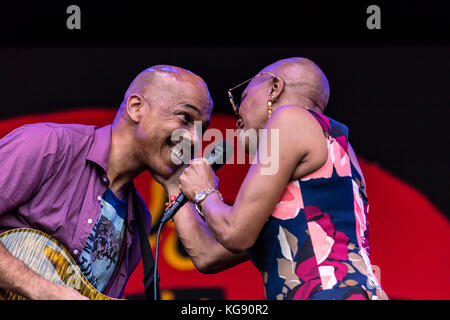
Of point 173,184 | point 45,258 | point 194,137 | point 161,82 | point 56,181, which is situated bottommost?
point 45,258

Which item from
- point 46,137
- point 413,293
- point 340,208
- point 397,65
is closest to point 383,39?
Result: point 397,65

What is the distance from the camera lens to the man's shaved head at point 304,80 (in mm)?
2051

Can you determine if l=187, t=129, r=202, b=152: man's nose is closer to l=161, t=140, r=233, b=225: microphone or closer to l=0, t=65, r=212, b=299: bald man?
l=0, t=65, r=212, b=299: bald man

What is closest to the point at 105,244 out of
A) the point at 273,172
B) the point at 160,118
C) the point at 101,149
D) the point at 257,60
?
the point at 101,149

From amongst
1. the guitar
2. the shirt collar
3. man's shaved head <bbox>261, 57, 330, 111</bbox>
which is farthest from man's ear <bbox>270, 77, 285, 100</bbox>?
the guitar

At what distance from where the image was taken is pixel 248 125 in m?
2.14

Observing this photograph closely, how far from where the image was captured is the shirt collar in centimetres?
238

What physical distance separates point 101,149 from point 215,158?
549mm

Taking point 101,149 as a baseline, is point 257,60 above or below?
above

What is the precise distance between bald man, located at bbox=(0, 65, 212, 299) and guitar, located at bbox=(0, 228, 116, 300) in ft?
0.16

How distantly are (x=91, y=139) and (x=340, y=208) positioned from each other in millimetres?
1220

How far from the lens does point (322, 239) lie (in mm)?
1731

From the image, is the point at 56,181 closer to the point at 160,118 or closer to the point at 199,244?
the point at 160,118

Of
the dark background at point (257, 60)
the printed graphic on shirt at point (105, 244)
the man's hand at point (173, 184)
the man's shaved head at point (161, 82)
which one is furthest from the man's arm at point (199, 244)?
the dark background at point (257, 60)
